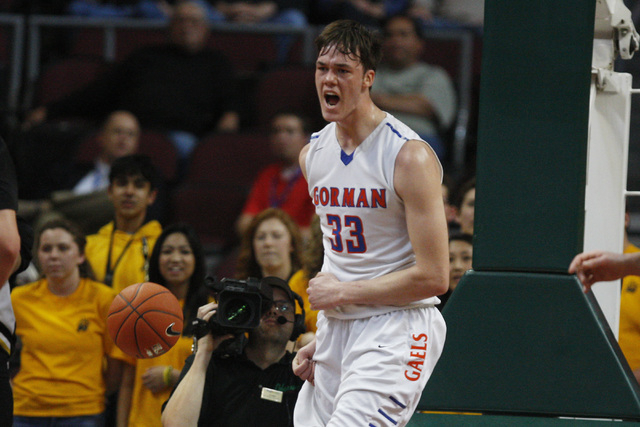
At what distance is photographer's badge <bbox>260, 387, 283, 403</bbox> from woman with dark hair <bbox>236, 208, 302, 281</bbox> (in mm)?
1500

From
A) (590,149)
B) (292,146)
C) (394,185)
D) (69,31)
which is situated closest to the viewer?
(394,185)

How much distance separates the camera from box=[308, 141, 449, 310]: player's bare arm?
10.9ft

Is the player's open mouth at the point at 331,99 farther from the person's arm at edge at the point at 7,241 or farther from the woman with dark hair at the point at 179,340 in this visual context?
the woman with dark hair at the point at 179,340

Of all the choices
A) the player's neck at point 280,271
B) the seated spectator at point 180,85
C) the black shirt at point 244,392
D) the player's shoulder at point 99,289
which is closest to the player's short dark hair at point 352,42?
the black shirt at point 244,392

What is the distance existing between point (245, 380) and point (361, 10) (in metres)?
6.00

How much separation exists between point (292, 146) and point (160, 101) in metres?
1.96

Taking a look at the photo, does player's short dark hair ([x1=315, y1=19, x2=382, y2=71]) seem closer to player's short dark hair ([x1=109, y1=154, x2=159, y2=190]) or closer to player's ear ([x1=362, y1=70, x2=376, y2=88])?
player's ear ([x1=362, y1=70, x2=376, y2=88])

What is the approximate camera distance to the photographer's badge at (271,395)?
178 inches

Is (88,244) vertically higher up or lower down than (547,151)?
lower down

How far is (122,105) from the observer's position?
909 cm

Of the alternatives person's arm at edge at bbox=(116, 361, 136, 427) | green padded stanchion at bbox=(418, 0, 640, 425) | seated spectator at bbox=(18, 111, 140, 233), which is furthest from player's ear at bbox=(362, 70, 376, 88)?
seated spectator at bbox=(18, 111, 140, 233)

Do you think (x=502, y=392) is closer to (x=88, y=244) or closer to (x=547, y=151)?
(x=547, y=151)

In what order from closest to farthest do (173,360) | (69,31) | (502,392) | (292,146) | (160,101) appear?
(502,392), (173,360), (292,146), (160,101), (69,31)

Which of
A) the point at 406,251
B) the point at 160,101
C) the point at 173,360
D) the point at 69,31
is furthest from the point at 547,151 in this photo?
the point at 69,31
